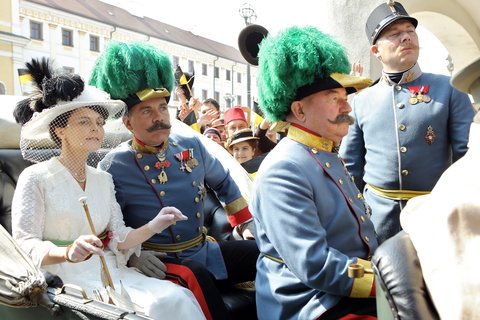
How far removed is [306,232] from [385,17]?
1.56 meters

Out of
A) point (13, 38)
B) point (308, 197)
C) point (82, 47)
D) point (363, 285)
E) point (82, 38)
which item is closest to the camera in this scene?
point (363, 285)

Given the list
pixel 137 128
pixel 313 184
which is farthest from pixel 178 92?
pixel 313 184

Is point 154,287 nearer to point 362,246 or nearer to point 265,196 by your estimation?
point 265,196

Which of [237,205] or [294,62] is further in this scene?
[237,205]

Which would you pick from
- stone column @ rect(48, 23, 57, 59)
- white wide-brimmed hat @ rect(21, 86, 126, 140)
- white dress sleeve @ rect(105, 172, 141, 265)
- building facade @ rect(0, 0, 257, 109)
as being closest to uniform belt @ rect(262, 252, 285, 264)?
white dress sleeve @ rect(105, 172, 141, 265)

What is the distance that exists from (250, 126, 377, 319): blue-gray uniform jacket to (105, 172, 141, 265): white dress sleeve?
621mm

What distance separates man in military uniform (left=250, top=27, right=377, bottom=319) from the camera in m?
1.64

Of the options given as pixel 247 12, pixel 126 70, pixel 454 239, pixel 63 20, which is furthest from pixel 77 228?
pixel 63 20

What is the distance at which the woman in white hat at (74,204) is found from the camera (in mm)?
1974

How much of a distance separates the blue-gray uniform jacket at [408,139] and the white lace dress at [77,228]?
3.97 feet

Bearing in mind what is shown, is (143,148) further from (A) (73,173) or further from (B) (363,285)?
(B) (363,285)

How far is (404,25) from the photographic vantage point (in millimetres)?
2689

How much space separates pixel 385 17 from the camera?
107 inches

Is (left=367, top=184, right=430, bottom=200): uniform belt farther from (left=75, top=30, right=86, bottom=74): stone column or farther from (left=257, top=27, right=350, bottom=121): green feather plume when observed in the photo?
(left=75, top=30, right=86, bottom=74): stone column
